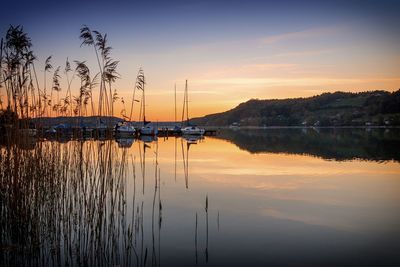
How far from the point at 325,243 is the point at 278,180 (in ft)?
42.3

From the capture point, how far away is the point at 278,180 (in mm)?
23422

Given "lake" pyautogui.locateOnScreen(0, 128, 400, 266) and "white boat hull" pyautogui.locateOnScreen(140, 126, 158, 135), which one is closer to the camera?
"lake" pyautogui.locateOnScreen(0, 128, 400, 266)

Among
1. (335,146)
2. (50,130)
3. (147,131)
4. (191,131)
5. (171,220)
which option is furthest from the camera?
(191,131)

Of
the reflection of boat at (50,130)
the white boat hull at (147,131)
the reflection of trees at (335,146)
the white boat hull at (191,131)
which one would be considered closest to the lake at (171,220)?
the reflection of boat at (50,130)

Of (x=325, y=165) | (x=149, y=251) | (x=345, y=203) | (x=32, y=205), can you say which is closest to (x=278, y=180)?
(x=345, y=203)

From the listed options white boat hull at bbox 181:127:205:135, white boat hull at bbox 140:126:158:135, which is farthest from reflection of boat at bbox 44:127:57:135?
white boat hull at bbox 181:127:205:135

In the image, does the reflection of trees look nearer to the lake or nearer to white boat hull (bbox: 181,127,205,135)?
white boat hull (bbox: 181,127,205,135)

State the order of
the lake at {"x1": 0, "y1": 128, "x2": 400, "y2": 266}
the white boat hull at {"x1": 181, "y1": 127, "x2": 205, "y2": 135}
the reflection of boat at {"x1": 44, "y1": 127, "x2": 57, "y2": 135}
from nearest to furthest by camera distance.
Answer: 1. the lake at {"x1": 0, "y1": 128, "x2": 400, "y2": 266}
2. the reflection of boat at {"x1": 44, "y1": 127, "x2": 57, "y2": 135}
3. the white boat hull at {"x1": 181, "y1": 127, "x2": 205, "y2": 135}

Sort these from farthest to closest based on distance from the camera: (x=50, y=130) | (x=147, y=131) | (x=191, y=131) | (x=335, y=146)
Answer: (x=191, y=131) < (x=147, y=131) < (x=335, y=146) < (x=50, y=130)

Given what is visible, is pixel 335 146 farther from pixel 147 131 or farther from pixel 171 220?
pixel 171 220

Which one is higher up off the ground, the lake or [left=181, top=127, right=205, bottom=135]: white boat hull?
[left=181, top=127, right=205, bottom=135]: white boat hull

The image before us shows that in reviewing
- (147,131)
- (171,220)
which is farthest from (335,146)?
(171,220)

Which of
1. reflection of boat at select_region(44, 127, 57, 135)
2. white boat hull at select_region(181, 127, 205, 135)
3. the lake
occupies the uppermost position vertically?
reflection of boat at select_region(44, 127, 57, 135)

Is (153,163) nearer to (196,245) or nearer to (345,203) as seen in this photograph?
(345,203)
